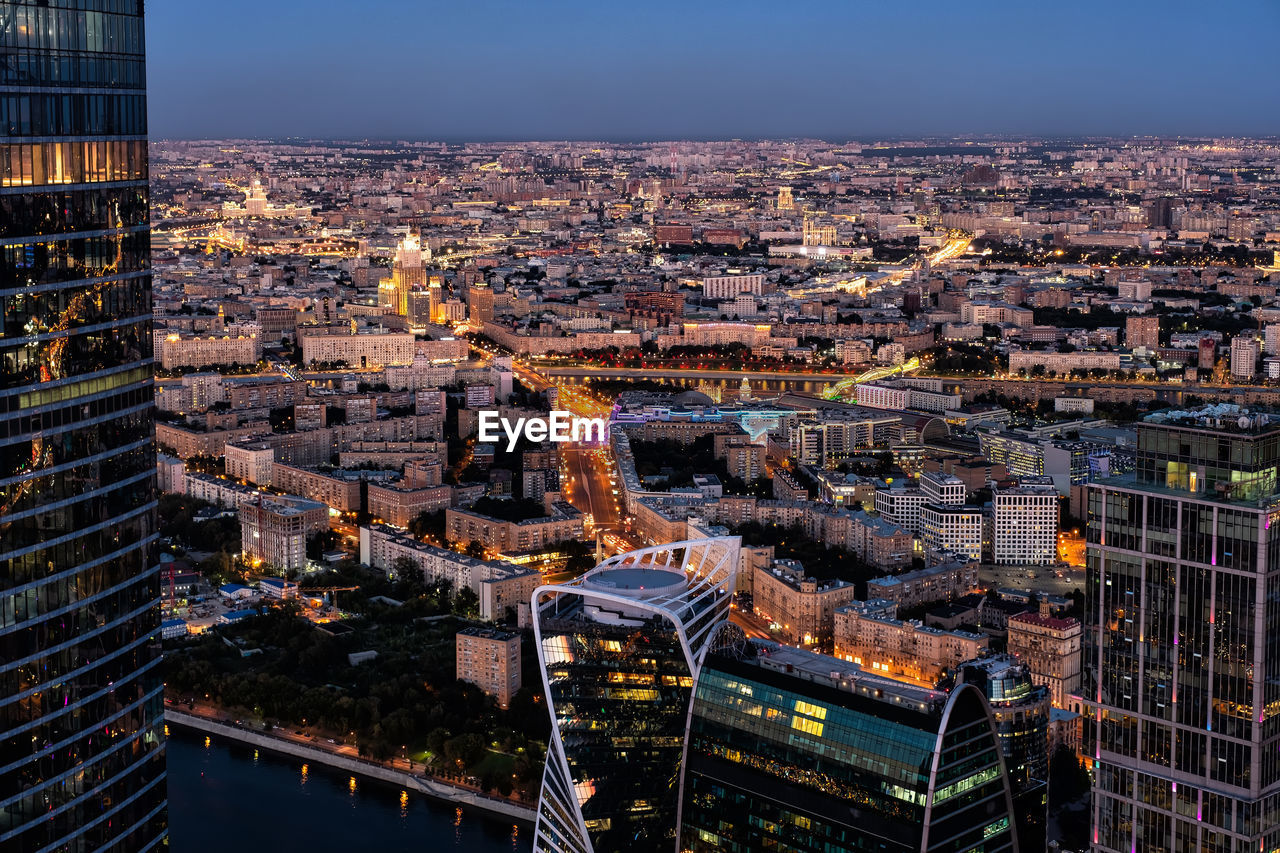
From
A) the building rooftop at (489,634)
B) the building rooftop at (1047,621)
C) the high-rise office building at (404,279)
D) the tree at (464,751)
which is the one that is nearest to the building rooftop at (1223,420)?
the building rooftop at (1047,621)

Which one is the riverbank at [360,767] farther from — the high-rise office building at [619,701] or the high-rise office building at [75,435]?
the high-rise office building at [75,435]

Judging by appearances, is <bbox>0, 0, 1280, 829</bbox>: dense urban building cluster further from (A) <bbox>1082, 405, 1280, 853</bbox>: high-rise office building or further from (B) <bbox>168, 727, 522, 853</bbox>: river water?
(B) <bbox>168, 727, 522, 853</bbox>: river water

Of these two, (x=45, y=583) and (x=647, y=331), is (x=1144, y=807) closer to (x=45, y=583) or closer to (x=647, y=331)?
(x=45, y=583)

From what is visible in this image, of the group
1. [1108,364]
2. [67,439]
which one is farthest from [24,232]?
[1108,364]

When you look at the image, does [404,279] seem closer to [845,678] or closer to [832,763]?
[845,678]

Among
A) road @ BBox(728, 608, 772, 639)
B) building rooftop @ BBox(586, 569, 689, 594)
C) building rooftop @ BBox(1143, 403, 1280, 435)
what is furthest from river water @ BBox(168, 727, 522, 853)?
building rooftop @ BBox(1143, 403, 1280, 435)
